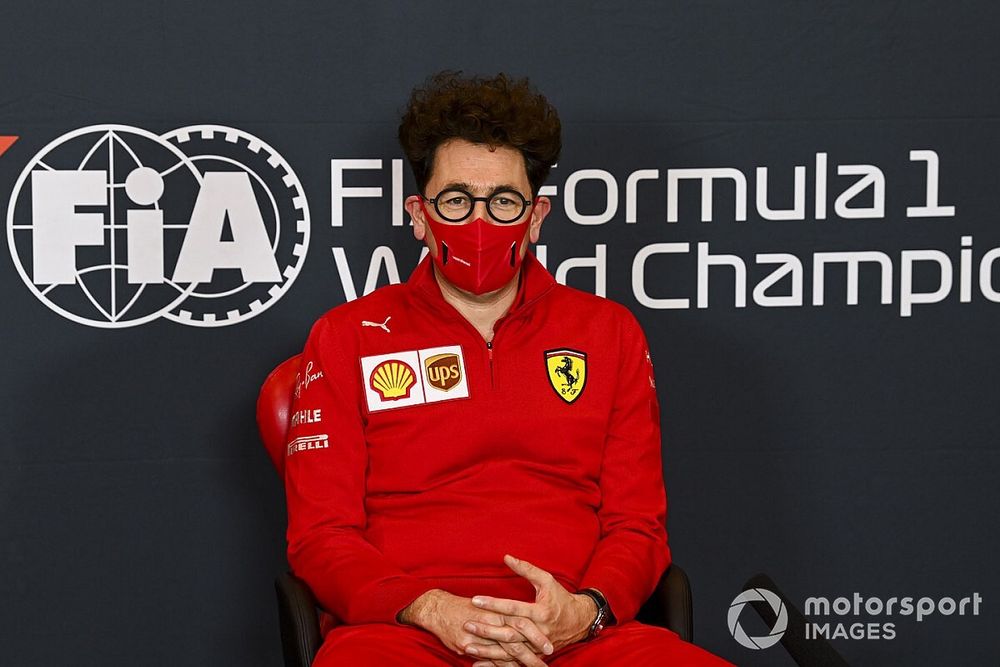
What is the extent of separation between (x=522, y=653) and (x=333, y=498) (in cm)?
38

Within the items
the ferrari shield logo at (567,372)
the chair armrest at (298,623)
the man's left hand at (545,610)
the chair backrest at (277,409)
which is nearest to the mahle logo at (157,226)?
the chair backrest at (277,409)

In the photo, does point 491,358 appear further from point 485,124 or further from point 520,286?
point 485,124

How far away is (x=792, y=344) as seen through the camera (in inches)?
97.3

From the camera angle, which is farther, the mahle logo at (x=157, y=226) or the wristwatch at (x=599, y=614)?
the mahle logo at (x=157, y=226)

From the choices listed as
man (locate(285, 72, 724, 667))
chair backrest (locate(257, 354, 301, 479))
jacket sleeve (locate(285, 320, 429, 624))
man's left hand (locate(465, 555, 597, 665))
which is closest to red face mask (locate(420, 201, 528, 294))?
man (locate(285, 72, 724, 667))

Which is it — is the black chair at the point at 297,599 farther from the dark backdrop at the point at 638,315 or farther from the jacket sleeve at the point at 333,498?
the dark backdrop at the point at 638,315

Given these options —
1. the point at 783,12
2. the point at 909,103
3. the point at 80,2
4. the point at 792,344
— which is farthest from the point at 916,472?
the point at 80,2

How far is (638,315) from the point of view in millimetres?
2439

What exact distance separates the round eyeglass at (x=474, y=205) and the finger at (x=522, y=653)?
66 centimetres

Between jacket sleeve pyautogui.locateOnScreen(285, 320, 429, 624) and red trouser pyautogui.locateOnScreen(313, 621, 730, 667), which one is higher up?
jacket sleeve pyautogui.locateOnScreen(285, 320, 429, 624)

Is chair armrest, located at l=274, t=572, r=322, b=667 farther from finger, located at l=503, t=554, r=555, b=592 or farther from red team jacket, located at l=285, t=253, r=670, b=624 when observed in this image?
finger, located at l=503, t=554, r=555, b=592

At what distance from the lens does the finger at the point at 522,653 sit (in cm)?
154

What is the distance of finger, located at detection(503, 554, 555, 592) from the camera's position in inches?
62.4

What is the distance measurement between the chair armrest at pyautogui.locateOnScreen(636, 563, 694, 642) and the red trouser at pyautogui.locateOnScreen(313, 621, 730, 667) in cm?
2
